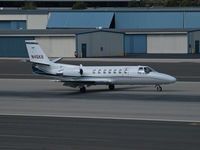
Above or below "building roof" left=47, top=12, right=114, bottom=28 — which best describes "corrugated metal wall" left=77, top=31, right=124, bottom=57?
below

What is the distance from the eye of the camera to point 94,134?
19.2 meters

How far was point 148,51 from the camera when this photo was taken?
8594 centimetres

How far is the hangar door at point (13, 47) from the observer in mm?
75062

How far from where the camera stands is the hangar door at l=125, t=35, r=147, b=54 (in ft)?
279

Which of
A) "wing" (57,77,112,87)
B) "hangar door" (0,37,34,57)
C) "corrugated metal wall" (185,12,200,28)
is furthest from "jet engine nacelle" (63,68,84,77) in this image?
"corrugated metal wall" (185,12,200,28)

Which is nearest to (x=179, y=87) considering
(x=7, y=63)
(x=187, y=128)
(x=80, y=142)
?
(x=187, y=128)

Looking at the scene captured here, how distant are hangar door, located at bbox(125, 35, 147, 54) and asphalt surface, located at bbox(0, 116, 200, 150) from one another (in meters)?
62.8

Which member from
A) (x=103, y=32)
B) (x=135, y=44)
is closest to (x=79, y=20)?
(x=135, y=44)

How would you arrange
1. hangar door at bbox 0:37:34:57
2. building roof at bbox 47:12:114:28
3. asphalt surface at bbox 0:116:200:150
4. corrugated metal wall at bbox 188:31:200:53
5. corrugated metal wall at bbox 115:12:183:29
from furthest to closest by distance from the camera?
corrugated metal wall at bbox 115:12:183:29 < building roof at bbox 47:12:114:28 < corrugated metal wall at bbox 188:31:200:53 < hangar door at bbox 0:37:34:57 < asphalt surface at bbox 0:116:200:150

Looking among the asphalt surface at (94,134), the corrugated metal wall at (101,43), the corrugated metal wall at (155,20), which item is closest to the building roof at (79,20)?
the corrugated metal wall at (155,20)

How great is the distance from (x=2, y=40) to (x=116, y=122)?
5609 cm

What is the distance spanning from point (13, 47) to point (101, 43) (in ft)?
44.1

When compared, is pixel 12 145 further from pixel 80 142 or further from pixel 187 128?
pixel 187 128

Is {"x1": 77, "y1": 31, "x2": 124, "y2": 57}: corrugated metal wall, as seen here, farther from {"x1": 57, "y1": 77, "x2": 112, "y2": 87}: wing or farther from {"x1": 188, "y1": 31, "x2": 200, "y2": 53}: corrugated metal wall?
{"x1": 57, "y1": 77, "x2": 112, "y2": 87}: wing
